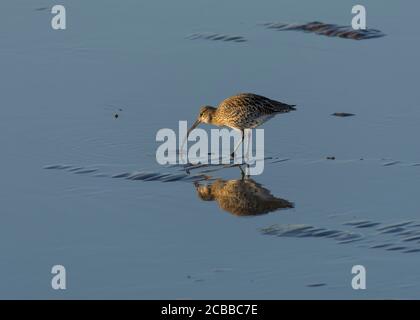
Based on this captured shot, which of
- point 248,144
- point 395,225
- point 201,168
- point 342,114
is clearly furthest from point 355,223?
point 342,114

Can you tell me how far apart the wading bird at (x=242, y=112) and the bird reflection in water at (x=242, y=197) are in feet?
4.52

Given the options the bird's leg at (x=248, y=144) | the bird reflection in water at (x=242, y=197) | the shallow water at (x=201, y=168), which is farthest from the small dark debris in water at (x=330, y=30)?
the bird reflection in water at (x=242, y=197)

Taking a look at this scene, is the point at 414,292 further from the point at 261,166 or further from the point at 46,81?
the point at 46,81

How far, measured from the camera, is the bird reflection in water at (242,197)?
1296 cm

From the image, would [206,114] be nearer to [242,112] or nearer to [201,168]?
[242,112]

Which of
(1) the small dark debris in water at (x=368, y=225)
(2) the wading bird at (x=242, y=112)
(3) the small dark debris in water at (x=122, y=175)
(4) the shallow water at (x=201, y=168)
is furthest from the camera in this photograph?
(2) the wading bird at (x=242, y=112)

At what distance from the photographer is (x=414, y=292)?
34.5 feet

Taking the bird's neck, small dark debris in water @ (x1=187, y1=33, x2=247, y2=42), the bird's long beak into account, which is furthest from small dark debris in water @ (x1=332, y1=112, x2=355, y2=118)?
small dark debris in water @ (x1=187, y1=33, x2=247, y2=42)

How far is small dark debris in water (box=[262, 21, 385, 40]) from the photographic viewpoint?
19.1 m

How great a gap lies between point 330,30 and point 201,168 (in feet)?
18.6

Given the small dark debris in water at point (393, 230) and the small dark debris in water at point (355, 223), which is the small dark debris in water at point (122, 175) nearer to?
the small dark debris in water at point (355, 223)

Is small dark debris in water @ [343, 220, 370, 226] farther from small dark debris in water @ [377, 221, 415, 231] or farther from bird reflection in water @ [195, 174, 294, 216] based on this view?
bird reflection in water @ [195, 174, 294, 216]

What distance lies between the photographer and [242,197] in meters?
13.4

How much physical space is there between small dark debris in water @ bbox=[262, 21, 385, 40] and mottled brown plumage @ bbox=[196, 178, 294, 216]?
19.0 ft
